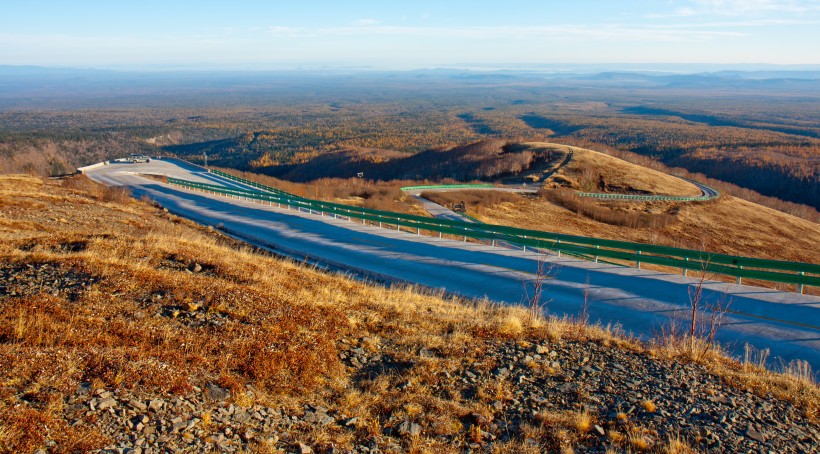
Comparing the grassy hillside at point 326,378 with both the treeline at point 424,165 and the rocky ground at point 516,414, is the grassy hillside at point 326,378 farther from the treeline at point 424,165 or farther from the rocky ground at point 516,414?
the treeline at point 424,165

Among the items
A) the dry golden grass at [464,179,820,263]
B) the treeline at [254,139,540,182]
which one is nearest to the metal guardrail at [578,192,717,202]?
the dry golden grass at [464,179,820,263]

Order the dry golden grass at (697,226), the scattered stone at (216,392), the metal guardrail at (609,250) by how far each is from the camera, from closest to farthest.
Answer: the scattered stone at (216,392)
the metal guardrail at (609,250)
the dry golden grass at (697,226)

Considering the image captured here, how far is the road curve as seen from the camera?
1107 centimetres

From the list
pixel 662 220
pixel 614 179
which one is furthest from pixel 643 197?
pixel 662 220

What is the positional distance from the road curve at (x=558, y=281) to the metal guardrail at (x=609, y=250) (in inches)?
19.0

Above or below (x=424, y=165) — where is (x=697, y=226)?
above

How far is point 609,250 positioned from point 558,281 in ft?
11.8

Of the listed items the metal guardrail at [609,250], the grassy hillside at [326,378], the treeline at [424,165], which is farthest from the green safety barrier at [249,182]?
the grassy hillside at [326,378]

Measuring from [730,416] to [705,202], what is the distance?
4612cm

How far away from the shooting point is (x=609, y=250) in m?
17.3

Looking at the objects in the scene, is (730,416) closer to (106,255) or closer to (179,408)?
(179,408)

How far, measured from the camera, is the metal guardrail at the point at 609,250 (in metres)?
14.0

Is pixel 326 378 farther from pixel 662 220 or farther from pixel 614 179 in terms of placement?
pixel 614 179

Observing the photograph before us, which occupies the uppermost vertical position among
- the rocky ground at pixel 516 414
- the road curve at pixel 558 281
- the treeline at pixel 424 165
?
the rocky ground at pixel 516 414
